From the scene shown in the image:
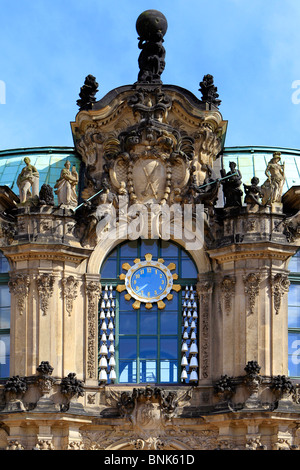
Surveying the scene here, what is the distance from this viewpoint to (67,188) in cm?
4812

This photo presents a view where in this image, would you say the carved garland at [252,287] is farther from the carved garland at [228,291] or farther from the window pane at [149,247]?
the window pane at [149,247]

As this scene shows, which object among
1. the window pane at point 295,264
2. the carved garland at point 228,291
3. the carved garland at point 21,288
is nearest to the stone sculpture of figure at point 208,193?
the carved garland at point 228,291

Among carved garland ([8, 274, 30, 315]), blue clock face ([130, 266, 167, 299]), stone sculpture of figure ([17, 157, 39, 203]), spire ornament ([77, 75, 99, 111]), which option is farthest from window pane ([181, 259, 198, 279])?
spire ornament ([77, 75, 99, 111])

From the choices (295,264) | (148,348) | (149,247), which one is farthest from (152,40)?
(148,348)

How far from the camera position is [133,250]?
48406mm

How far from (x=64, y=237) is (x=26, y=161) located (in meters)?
3.00

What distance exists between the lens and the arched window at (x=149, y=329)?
155ft

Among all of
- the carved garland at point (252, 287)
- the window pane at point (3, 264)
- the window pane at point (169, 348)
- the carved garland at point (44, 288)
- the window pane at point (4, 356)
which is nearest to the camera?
the carved garland at point (252, 287)

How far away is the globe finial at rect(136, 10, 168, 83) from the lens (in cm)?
4984

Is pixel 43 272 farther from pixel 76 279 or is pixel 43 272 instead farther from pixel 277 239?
pixel 277 239

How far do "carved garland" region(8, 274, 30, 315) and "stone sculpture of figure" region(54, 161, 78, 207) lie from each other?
2638 mm

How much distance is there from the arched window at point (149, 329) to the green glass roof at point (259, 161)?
4322mm

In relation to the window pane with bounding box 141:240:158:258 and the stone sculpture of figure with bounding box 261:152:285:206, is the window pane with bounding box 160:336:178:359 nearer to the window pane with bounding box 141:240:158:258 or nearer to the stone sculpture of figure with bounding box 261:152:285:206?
the window pane with bounding box 141:240:158:258
